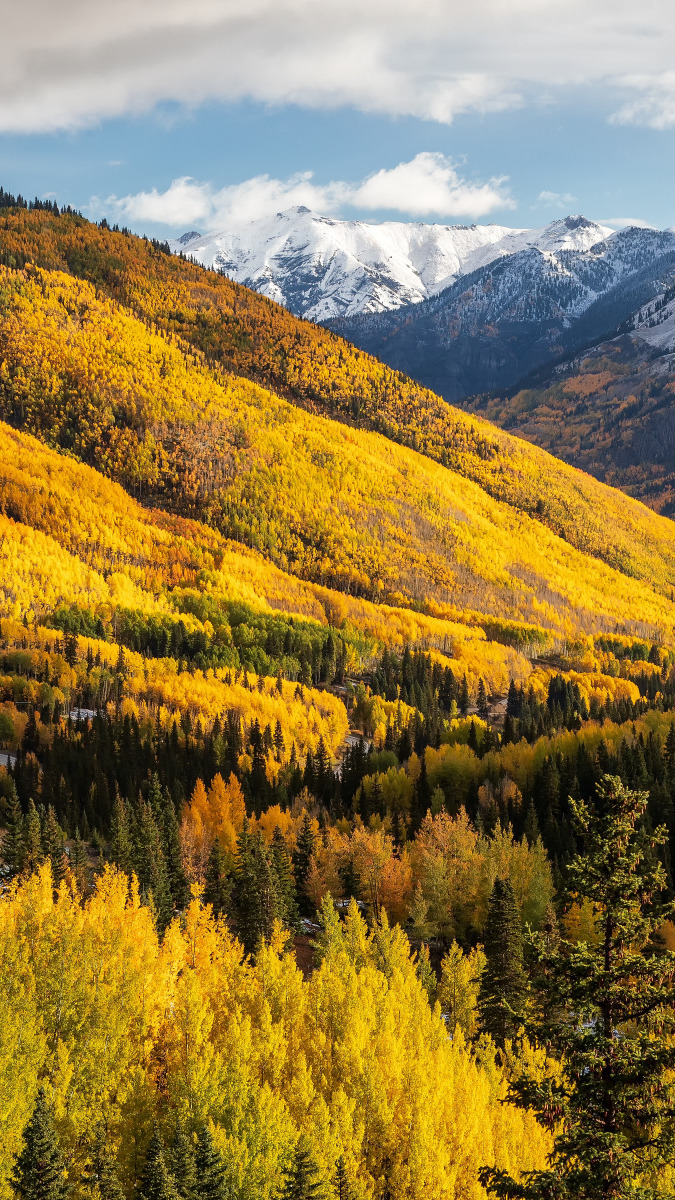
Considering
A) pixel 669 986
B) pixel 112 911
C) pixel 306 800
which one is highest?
pixel 669 986

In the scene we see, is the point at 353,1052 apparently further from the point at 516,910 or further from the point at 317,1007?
the point at 516,910

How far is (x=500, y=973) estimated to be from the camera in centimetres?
7319

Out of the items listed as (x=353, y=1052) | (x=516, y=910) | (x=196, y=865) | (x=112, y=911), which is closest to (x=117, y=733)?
(x=196, y=865)

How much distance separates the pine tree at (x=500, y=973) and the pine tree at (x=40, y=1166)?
36.7m

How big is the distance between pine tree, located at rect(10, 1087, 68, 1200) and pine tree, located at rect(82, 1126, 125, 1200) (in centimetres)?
129

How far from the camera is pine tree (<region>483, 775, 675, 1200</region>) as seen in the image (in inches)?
835

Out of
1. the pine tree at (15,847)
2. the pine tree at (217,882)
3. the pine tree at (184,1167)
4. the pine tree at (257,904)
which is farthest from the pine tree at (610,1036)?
the pine tree at (15,847)

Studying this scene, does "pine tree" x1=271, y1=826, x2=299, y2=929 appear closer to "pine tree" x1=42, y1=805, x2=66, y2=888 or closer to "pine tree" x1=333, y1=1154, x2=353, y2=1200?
"pine tree" x1=42, y1=805, x2=66, y2=888

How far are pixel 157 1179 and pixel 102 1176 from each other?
3549 mm

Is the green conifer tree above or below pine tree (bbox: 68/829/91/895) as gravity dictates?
above

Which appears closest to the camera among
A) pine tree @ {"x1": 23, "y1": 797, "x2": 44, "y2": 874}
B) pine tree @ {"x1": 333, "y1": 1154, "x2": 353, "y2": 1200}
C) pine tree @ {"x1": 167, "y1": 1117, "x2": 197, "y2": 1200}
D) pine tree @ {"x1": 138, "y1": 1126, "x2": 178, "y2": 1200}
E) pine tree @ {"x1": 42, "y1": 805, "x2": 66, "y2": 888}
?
pine tree @ {"x1": 138, "y1": 1126, "x2": 178, "y2": 1200}

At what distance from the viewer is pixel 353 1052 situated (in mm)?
53250

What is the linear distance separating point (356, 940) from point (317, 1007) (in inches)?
705

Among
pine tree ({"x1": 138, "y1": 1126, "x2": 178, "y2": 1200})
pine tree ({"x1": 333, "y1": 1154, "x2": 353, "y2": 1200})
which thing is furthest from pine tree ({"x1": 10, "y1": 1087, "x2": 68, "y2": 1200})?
pine tree ({"x1": 333, "y1": 1154, "x2": 353, "y2": 1200})
